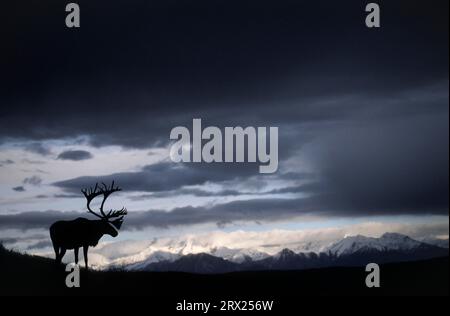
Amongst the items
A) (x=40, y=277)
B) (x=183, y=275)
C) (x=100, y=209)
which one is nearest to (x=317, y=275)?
(x=183, y=275)

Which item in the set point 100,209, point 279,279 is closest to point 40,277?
point 100,209

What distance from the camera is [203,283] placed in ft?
89.7

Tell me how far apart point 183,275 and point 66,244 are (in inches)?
177

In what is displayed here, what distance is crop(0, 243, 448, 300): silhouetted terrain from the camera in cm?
2531

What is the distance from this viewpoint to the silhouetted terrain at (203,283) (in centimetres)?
2531

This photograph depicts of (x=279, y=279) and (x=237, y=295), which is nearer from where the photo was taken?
(x=237, y=295)

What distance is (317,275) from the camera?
32094mm
